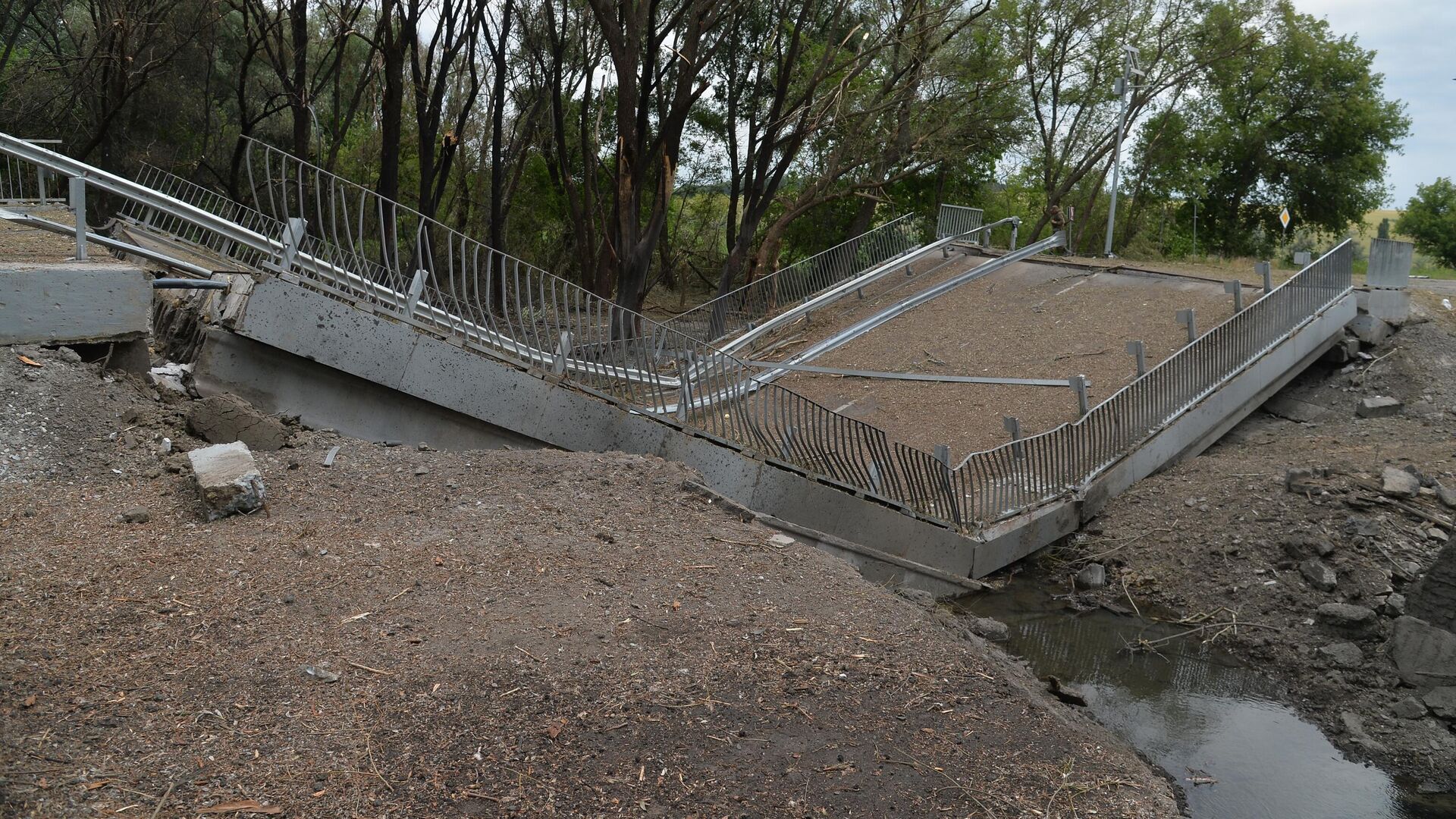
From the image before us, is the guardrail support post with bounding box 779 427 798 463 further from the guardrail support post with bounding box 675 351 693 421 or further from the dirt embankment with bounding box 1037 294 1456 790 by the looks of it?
the dirt embankment with bounding box 1037 294 1456 790

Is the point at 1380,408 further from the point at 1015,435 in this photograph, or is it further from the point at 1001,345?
the point at 1015,435

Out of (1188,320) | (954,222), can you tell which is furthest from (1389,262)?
(954,222)

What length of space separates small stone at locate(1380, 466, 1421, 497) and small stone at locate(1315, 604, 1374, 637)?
2.54m

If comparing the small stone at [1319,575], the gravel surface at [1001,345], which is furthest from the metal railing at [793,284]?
the small stone at [1319,575]

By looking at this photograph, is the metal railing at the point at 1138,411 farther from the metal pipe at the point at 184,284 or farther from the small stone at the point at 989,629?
the metal pipe at the point at 184,284

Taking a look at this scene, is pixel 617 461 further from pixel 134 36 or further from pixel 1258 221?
pixel 1258 221

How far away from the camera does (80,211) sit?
810 centimetres

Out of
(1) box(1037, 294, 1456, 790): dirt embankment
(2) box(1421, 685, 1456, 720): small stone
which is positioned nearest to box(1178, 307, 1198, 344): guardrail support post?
(1) box(1037, 294, 1456, 790): dirt embankment

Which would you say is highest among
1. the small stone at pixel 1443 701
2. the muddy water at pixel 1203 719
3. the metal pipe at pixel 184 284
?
the metal pipe at pixel 184 284

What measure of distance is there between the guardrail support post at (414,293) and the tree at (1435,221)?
47.7 metres

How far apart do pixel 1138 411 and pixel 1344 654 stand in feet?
15.3

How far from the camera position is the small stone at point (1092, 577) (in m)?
12.7

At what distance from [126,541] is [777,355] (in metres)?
14.0

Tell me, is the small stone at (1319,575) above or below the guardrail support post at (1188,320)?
below
